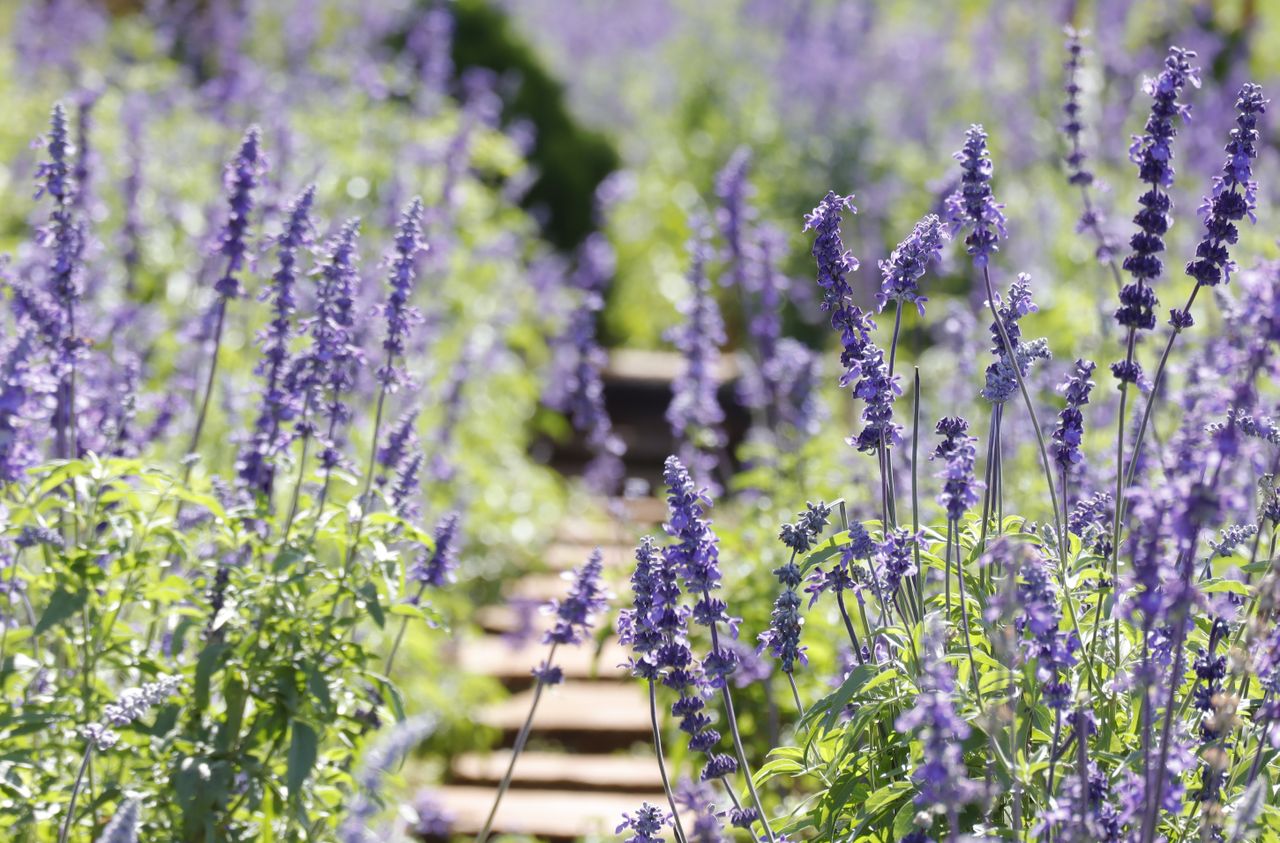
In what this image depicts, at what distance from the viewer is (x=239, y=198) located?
167 inches

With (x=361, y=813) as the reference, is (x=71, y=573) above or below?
above

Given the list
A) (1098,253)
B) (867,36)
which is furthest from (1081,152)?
(867,36)

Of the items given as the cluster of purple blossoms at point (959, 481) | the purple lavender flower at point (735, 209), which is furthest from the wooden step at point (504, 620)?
the cluster of purple blossoms at point (959, 481)

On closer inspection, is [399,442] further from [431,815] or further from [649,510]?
[649,510]

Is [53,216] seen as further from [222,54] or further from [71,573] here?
[222,54]

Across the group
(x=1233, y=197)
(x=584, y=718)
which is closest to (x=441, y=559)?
(x=1233, y=197)

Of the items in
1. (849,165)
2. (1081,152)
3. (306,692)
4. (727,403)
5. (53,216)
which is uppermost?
(849,165)

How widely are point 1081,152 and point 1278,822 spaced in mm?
2527

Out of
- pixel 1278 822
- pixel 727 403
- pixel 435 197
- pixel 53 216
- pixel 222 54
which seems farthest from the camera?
pixel 727 403

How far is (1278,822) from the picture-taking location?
2900mm

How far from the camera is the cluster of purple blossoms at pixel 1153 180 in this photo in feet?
10.4

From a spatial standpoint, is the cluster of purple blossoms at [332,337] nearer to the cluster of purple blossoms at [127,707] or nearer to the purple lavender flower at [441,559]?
the purple lavender flower at [441,559]

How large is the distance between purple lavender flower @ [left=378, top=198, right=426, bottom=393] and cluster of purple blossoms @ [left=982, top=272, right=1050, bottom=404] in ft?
5.09

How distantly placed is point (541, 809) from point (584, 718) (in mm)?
961
